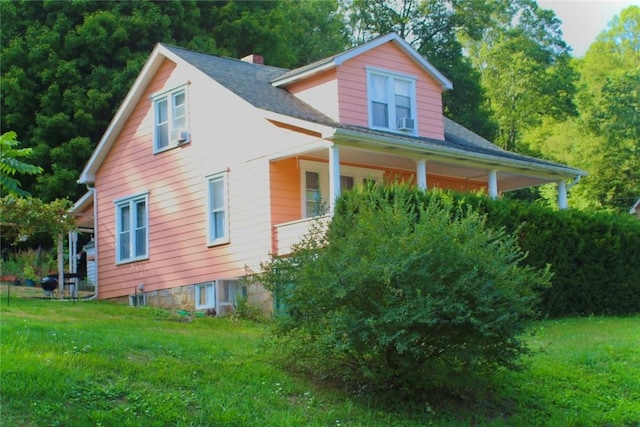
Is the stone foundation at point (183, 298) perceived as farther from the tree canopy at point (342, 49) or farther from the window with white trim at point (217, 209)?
the tree canopy at point (342, 49)

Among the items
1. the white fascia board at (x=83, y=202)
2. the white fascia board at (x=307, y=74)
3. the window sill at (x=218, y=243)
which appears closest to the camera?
the white fascia board at (x=307, y=74)

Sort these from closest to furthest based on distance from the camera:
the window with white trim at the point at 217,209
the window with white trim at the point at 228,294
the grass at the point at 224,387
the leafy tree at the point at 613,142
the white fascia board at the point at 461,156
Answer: the grass at the point at 224,387, the white fascia board at the point at 461,156, the window with white trim at the point at 228,294, the window with white trim at the point at 217,209, the leafy tree at the point at 613,142

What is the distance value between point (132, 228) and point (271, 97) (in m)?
5.28

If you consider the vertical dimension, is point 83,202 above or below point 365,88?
below

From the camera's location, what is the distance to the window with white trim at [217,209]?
65.4 feet

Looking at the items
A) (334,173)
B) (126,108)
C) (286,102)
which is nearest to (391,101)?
(286,102)

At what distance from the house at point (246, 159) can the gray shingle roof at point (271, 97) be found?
2.7 inches

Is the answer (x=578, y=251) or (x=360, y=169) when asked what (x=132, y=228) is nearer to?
(x=360, y=169)

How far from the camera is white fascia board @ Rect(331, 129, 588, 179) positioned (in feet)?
57.4

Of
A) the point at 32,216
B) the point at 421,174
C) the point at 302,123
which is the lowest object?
the point at 32,216

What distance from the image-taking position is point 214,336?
536 inches

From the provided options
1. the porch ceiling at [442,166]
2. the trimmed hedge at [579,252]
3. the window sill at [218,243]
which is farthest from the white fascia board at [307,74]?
the trimmed hedge at [579,252]

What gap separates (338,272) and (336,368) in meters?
1.22

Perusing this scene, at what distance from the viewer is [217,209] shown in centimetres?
2023
